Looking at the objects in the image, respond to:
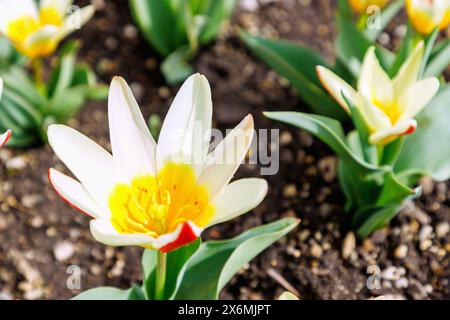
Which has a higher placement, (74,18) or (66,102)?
(74,18)

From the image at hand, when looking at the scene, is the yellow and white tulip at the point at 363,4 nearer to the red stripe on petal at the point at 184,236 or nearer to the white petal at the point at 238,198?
the white petal at the point at 238,198

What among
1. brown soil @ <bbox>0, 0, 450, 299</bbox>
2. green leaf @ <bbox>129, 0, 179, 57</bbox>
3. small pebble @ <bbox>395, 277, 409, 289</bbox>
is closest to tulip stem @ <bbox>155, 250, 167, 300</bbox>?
brown soil @ <bbox>0, 0, 450, 299</bbox>

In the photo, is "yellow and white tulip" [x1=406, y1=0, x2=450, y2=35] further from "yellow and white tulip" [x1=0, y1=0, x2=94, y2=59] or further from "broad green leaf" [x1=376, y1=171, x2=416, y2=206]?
"yellow and white tulip" [x1=0, y1=0, x2=94, y2=59]

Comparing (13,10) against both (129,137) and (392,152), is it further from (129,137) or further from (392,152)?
(392,152)

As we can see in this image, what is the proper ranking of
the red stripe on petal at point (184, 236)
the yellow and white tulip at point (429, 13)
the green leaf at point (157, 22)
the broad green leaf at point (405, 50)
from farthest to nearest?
1. the green leaf at point (157, 22)
2. the broad green leaf at point (405, 50)
3. the yellow and white tulip at point (429, 13)
4. the red stripe on petal at point (184, 236)

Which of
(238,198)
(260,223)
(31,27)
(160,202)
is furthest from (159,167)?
(31,27)

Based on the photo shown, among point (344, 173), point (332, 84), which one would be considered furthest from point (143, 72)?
point (332, 84)

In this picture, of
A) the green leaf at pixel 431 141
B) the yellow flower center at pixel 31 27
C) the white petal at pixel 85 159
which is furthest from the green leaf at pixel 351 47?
the white petal at pixel 85 159
